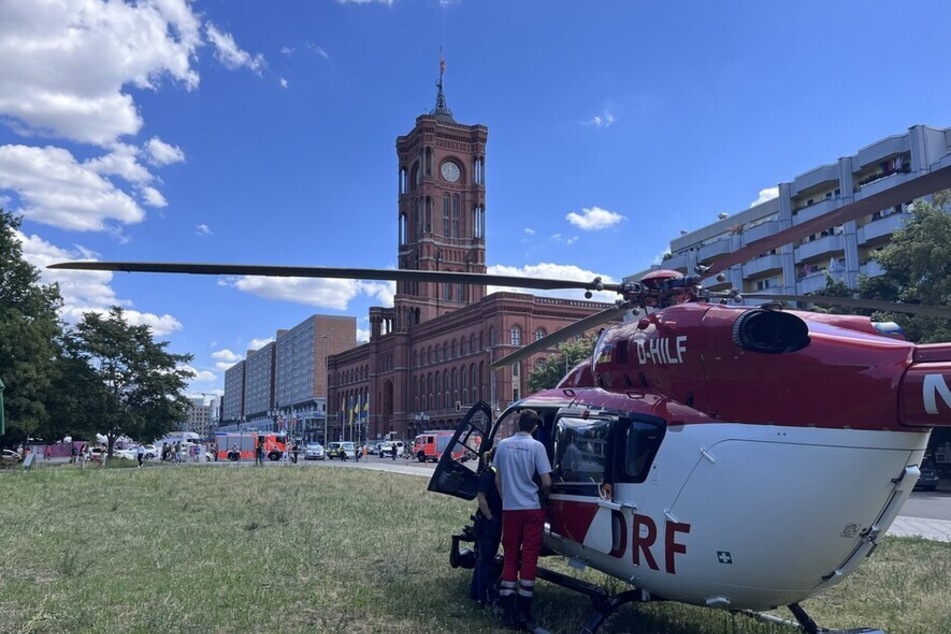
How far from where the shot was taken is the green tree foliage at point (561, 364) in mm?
51263

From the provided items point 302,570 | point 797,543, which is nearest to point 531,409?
point 797,543

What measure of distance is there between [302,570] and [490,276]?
4.62m

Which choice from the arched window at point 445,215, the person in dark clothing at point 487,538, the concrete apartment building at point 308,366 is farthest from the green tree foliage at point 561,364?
the concrete apartment building at point 308,366

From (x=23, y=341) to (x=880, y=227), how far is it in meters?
48.0

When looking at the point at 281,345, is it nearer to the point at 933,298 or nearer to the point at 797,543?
the point at 933,298

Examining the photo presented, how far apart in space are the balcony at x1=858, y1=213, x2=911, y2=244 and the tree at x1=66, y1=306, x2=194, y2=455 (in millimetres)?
42494

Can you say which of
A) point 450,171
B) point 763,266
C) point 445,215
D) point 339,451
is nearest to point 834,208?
point 763,266

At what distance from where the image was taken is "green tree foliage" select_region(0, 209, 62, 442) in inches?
1336

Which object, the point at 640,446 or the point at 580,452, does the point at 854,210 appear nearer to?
the point at 640,446

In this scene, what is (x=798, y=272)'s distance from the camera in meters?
52.2

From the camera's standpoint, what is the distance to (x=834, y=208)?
3819cm

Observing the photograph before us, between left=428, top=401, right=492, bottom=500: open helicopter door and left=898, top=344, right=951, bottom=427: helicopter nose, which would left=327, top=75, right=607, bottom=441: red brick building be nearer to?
left=428, top=401, right=492, bottom=500: open helicopter door

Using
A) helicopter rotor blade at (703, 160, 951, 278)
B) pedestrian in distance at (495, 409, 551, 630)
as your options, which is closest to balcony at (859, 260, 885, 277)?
helicopter rotor blade at (703, 160, 951, 278)

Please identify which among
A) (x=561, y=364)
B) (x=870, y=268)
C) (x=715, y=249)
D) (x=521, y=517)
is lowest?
(x=521, y=517)
